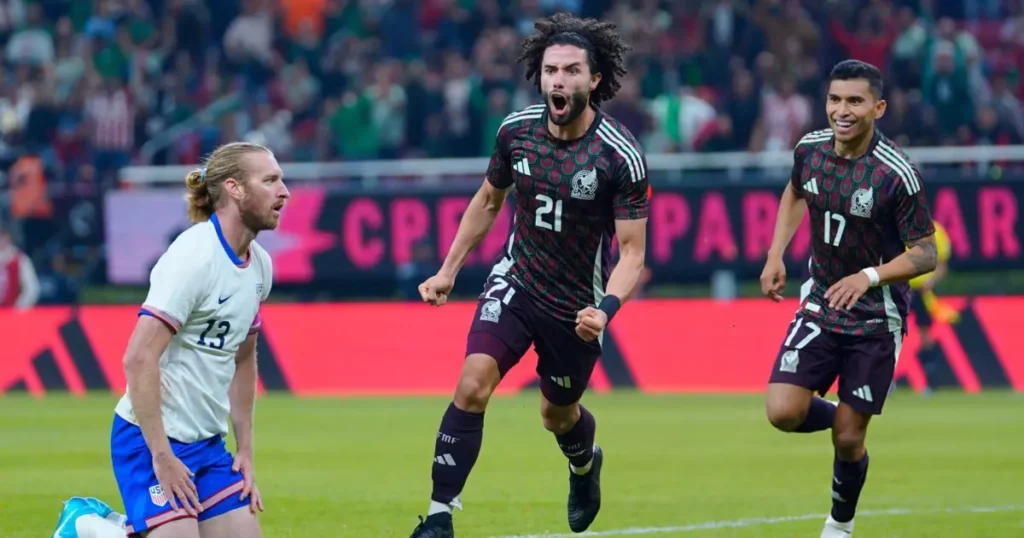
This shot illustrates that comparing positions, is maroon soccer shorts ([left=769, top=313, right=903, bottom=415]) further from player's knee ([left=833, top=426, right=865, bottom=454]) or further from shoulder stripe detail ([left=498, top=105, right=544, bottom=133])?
shoulder stripe detail ([left=498, top=105, right=544, bottom=133])

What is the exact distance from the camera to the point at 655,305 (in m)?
19.1

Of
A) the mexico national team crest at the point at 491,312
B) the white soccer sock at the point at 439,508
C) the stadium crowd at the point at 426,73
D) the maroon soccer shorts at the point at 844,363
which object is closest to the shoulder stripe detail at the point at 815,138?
the maroon soccer shorts at the point at 844,363

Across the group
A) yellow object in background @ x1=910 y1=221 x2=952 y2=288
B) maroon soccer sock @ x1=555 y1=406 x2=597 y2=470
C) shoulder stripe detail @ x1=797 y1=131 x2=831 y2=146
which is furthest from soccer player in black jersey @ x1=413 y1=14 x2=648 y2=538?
yellow object in background @ x1=910 y1=221 x2=952 y2=288

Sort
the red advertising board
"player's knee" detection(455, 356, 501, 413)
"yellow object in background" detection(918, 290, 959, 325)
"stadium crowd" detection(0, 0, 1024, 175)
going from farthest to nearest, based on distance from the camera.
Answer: "stadium crowd" detection(0, 0, 1024, 175)
the red advertising board
"yellow object in background" detection(918, 290, 959, 325)
"player's knee" detection(455, 356, 501, 413)

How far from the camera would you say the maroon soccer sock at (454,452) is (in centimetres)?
790

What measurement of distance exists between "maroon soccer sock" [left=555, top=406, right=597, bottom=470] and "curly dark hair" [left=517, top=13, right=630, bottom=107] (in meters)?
1.81

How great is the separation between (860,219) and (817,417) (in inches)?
44.5

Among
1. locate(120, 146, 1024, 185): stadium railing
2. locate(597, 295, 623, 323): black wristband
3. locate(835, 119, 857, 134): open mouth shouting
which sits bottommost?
locate(120, 146, 1024, 185): stadium railing

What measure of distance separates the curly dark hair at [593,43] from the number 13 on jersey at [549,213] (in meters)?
0.62

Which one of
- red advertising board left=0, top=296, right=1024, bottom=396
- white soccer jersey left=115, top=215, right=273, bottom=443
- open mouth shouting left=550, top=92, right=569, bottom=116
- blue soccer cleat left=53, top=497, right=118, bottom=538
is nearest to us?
white soccer jersey left=115, top=215, right=273, bottom=443

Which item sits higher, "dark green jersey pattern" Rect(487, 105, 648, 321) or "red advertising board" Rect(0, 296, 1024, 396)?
"dark green jersey pattern" Rect(487, 105, 648, 321)

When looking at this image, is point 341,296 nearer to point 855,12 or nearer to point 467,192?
point 467,192

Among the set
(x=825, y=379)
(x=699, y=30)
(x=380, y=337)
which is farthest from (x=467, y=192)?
(x=825, y=379)

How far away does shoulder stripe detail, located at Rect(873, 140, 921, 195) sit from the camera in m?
8.43
